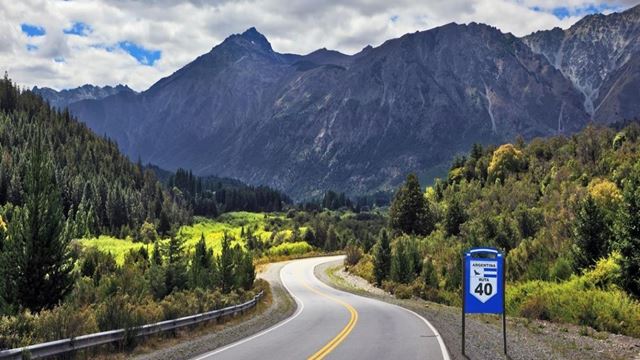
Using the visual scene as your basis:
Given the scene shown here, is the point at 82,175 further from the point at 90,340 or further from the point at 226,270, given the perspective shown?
the point at 90,340

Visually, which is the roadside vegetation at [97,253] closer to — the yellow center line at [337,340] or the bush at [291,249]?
the bush at [291,249]

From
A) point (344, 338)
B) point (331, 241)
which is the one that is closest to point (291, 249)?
point (331, 241)

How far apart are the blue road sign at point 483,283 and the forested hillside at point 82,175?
324ft

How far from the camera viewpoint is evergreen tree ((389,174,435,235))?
256 ft

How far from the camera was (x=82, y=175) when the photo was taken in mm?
159250

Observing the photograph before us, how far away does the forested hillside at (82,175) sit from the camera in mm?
129625

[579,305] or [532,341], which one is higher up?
[579,305]

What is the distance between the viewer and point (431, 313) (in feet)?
106

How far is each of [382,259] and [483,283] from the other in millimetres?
41490

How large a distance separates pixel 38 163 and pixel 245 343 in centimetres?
1098

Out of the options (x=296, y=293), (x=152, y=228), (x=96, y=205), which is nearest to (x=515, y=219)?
(x=296, y=293)

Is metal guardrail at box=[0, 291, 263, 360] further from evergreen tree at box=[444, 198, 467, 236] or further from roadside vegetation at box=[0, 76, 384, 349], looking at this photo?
evergreen tree at box=[444, 198, 467, 236]

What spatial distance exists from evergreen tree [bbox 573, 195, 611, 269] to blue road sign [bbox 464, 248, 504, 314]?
60.3ft

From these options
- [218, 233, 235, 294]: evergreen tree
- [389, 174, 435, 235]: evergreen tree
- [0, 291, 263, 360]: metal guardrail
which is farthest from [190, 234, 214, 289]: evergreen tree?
[389, 174, 435, 235]: evergreen tree
